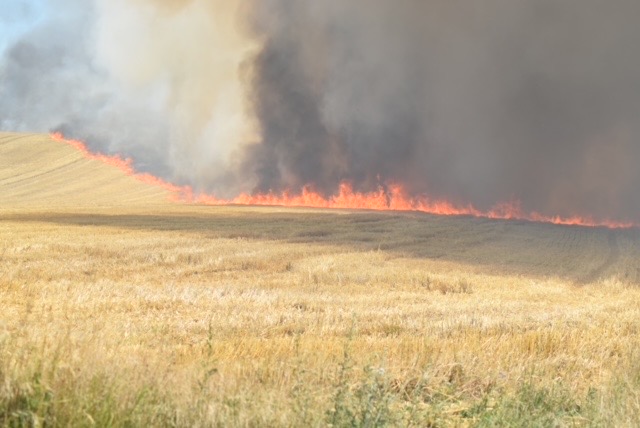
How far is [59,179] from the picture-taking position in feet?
263

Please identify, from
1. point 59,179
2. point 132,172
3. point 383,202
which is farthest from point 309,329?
point 59,179

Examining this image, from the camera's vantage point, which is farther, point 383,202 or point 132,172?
point 132,172

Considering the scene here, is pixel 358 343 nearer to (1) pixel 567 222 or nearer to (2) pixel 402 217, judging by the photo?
(2) pixel 402 217

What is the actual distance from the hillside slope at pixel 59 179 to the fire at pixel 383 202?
5.05 metres

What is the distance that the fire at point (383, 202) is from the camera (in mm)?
55562

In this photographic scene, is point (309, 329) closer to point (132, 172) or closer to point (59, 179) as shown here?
point (132, 172)

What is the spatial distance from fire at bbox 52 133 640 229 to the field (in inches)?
907

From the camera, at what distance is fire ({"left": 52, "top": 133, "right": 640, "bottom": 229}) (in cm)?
5556

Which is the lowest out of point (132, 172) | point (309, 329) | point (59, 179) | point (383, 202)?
point (309, 329)

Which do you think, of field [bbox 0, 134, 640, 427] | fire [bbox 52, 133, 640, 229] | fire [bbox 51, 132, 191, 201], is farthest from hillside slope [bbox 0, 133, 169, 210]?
field [bbox 0, 134, 640, 427]

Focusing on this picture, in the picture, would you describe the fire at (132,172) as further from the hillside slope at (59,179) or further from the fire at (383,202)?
the hillside slope at (59,179)

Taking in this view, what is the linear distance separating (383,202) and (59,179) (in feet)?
135

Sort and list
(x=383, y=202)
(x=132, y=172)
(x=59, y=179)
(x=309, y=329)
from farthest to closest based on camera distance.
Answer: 1. (x=59, y=179)
2. (x=132, y=172)
3. (x=383, y=202)
4. (x=309, y=329)

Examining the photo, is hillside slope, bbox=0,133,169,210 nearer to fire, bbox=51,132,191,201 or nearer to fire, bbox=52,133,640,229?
fire, bbox=51,132,191,201
